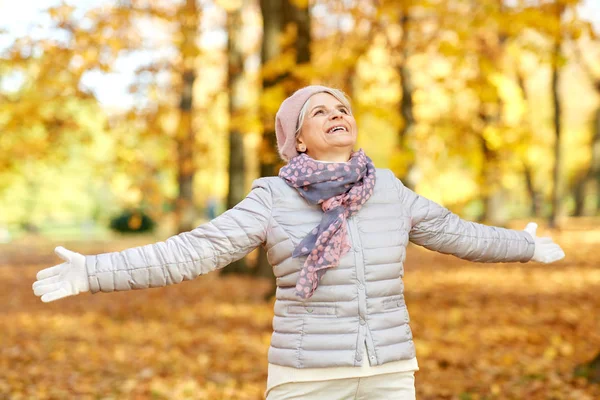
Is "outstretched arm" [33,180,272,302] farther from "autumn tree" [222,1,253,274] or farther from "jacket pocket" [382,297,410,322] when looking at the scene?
"autumn tree" [222,1,253,274]

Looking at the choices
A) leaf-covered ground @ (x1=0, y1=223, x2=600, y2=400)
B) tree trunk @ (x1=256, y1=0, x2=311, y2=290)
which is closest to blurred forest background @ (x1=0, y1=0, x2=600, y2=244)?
tree trunk @ (x1=256, y1=0, x2=311, y2=290)

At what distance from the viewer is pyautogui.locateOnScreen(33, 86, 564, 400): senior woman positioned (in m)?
2.63

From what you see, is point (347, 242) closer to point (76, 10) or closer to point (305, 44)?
point (305, 44)

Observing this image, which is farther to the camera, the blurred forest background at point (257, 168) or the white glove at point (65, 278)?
the blurred forest background at point (257, 168)

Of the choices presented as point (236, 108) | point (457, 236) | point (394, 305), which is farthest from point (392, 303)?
point (236, 108)

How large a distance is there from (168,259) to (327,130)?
0.77 m

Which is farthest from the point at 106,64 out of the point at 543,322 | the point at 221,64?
the point at 221,64

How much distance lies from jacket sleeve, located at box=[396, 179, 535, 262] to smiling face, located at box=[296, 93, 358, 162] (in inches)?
10.5

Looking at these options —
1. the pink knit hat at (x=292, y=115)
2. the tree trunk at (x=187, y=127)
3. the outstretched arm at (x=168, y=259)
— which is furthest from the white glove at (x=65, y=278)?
the tree trunk at (x=187, y=127)

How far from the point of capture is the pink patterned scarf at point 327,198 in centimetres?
262

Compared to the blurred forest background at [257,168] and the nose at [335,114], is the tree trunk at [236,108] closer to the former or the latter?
the blurred forest background at [257,168]

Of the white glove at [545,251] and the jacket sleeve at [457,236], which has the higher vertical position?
the jacket sleeve at [457,236]

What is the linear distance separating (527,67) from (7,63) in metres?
20.1

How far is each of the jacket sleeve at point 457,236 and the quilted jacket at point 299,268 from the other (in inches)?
4.2
